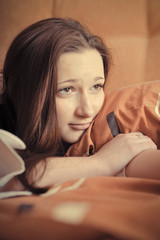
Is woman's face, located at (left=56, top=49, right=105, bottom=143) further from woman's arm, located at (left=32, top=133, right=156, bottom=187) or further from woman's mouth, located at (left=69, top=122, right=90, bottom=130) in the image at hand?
woman's arm, located at (left=32, top=133, right=156, bottom=187)

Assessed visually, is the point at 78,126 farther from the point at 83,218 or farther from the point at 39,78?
the point at 83,218

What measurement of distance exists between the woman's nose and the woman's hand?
4.4 inches

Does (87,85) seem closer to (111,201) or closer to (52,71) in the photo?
(52,71)

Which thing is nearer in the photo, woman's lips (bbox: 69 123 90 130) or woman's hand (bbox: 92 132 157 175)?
woman's hand (bbox: 92 132 157 175)

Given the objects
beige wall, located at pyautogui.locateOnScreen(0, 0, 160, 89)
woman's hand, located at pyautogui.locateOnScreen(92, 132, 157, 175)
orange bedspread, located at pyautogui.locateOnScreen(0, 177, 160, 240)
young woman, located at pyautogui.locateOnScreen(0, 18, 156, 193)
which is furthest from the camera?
beige wall, located at pyautogui.locateOnScreen(0, 0, 160, 89)

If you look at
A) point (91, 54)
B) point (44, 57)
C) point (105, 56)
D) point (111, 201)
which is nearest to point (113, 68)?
point (105, 56)

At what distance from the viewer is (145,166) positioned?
515mm

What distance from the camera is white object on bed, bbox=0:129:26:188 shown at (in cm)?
41

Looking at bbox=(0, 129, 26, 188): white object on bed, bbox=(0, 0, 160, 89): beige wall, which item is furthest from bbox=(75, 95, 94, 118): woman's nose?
bbox=(0, 0, 160, 89): beige wall

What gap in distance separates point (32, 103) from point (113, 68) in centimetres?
61

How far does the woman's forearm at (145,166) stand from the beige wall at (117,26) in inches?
25.8

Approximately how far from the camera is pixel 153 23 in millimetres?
1145

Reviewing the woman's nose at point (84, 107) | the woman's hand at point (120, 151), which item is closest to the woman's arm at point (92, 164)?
→ the woman's hand at point (120, 151)

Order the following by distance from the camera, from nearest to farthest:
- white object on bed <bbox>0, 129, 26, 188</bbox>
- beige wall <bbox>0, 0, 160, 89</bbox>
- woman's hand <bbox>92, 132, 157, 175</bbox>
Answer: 1. white object on bed <bbox>0, 129, 26, 188</bbox>
2. woman's hand <bbox>92, 132, 157, 175</bbox>
3. beige wall <bbox>0, 0, 160, 89</bbox>
